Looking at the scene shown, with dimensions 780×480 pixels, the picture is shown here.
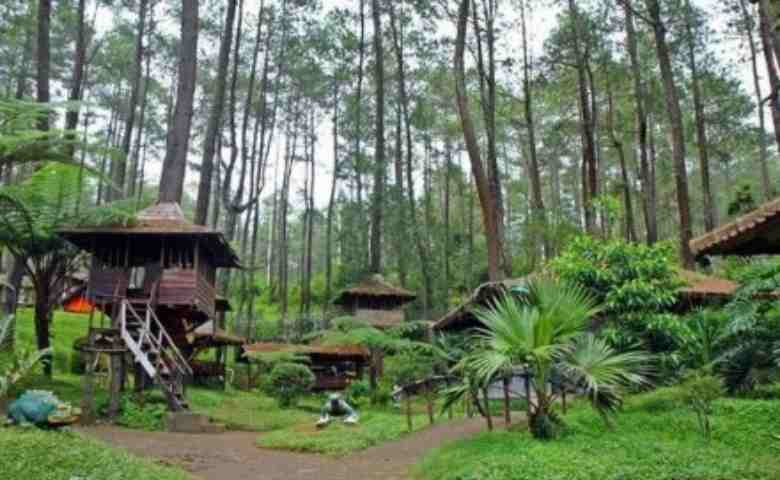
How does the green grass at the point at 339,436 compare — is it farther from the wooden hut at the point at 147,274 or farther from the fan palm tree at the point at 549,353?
the fan palm tree at the point at 549,353

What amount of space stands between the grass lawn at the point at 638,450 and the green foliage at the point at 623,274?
243cm

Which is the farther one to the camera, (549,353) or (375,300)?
(375,300)

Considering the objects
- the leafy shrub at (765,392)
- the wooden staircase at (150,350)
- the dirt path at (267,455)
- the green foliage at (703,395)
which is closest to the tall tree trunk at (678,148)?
the leafy shrub at (765,392)

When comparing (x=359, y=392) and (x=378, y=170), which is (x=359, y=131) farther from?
(x=359, y=392)

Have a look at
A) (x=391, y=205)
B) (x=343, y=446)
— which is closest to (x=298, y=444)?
(x=343, y=446)

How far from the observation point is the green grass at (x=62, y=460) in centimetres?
621

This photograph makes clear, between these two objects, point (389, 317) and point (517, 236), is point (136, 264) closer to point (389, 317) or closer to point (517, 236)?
point (389, 317)

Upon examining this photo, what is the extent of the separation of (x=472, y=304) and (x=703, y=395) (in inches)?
326

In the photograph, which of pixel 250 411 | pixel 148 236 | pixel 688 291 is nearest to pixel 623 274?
pixel 688 291

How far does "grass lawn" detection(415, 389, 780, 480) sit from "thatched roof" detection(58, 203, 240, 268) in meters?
8.68

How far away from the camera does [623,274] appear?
12211 mm

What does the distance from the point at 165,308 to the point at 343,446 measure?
7.86 metres

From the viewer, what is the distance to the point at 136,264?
15.6 m

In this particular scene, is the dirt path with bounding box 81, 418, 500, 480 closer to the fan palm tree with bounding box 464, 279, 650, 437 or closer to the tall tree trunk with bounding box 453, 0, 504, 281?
the fan palm tree with bounding box 464, 279, 650, 437
